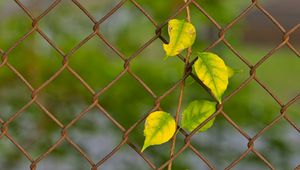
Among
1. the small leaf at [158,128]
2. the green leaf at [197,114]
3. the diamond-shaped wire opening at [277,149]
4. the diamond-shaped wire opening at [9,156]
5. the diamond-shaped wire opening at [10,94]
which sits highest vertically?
the diamond-shaped wire opening at [10,94]

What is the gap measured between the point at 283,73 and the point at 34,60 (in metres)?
10.4

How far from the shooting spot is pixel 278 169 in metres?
3.80

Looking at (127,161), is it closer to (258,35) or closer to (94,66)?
(94,66)

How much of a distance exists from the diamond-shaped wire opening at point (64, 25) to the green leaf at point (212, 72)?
2.04m

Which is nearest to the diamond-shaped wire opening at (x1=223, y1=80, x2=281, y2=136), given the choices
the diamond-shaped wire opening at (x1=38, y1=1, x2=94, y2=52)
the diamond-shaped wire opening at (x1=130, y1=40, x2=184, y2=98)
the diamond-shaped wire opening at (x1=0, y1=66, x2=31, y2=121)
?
the diamond-shaped wire opening at (x1=130, y1=40, x2=184, y2=98)

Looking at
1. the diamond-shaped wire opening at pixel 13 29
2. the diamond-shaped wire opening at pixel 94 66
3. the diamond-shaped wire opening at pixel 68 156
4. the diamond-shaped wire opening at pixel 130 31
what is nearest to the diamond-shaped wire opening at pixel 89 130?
the diamond-shaped wire opening at pixel 68 156

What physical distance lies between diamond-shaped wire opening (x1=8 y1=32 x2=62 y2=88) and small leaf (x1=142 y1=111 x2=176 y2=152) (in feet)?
6.53

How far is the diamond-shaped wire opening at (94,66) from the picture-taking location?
147 inches

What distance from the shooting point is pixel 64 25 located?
390 cm

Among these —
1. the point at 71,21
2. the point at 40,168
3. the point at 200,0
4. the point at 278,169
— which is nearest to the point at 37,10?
the point at 71,21

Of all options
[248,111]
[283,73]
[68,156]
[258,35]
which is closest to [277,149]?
[248,111]

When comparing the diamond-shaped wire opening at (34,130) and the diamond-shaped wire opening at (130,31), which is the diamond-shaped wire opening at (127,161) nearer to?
the diamond-shaped wire opening at (34,130)

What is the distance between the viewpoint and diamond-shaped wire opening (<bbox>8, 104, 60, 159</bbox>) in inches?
151

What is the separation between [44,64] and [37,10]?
349mm
